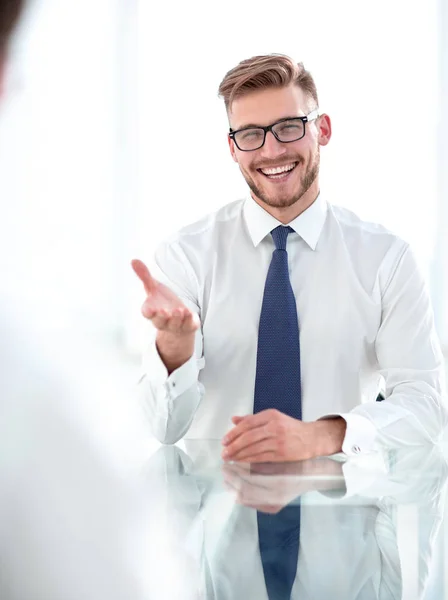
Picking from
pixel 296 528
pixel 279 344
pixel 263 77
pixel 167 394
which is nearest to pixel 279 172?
pixel 263 77

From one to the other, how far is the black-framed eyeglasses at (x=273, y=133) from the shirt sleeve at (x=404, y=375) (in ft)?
1.65

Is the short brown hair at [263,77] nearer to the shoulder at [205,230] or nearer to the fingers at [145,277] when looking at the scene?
the shoulder at [205,230]

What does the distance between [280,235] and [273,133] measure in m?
0.33

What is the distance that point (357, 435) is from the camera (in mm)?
1786

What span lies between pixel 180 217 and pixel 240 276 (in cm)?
264

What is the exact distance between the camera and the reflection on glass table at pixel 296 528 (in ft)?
2.78

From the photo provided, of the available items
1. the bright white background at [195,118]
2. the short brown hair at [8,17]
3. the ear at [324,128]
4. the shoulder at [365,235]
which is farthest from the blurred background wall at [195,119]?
the short brown hair at [8,17]

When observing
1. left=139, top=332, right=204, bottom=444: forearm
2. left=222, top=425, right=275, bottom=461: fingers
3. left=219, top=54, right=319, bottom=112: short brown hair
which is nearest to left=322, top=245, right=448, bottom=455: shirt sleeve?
left=222, top=425, right=275, bottom=461: fingers

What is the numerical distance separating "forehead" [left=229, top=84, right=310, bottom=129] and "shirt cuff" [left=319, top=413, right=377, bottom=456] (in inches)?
40.8

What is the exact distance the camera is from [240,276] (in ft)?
8.02

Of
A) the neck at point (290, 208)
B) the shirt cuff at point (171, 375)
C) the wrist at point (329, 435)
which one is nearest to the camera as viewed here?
the wrist at point (329, 435)

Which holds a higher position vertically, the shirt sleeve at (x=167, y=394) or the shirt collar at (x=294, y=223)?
the shirt collar at (x=294, y=223)

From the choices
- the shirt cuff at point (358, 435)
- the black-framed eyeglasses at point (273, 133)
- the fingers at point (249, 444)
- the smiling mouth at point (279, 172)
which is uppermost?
the black-framed eyeglasses at point (273, 133)

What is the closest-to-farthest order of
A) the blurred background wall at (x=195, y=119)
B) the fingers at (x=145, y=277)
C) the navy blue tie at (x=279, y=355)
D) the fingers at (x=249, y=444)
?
the fingers at (x=249, y=444), the fingers at (x=145, y=277), the navy blue tie at (x=279, y=355), the blurred background wall at (x=195, y=119)
